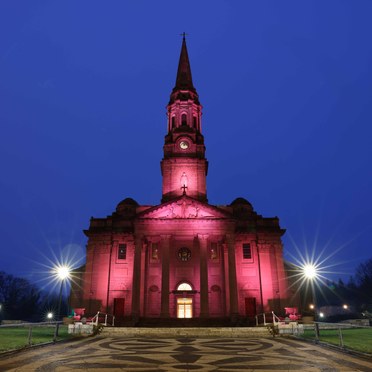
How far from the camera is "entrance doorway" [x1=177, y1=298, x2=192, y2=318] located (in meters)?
37.4

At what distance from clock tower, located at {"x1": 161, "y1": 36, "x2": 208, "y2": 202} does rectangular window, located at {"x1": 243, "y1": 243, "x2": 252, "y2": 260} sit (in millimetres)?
8183

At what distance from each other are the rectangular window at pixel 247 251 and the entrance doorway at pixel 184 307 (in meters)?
8.70

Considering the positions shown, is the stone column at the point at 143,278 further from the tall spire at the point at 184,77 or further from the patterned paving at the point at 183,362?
the tall spire at the point at 184,77

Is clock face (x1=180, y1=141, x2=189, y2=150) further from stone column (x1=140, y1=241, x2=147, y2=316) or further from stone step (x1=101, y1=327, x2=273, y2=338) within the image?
stone step (x1=101, y1=327, x2=273, y2=338)

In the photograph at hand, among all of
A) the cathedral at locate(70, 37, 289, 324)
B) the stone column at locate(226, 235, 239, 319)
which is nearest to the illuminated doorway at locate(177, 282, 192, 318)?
the cathedral at locate(70, 37, 289, 324)

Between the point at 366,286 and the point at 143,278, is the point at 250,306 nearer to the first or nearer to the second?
the point at 143,278

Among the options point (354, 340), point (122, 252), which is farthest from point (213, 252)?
point (354, 340)

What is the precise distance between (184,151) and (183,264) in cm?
1634

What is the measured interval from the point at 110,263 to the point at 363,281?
6447cm

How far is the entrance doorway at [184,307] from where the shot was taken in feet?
123

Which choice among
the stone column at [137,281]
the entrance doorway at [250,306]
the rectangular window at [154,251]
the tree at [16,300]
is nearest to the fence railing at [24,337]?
the stone column at [137,281]

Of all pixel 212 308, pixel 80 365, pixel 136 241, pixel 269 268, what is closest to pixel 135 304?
pixel 136 241

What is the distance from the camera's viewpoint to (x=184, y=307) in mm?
37719

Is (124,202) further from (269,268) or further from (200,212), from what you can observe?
(269,268)
